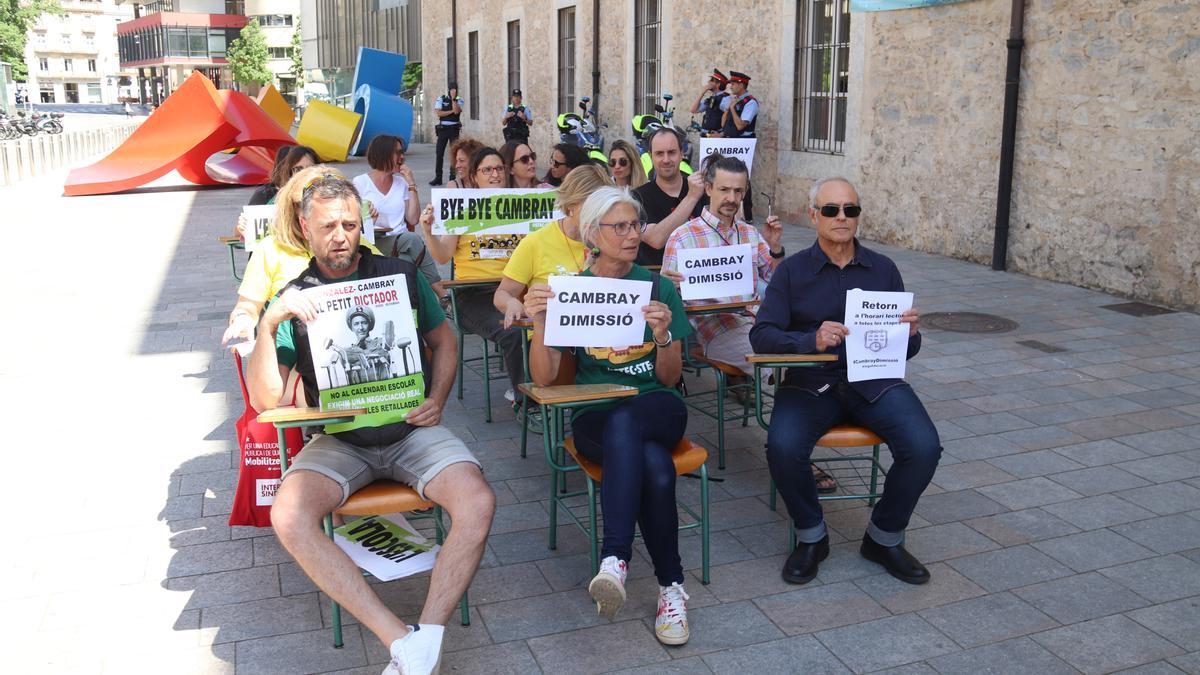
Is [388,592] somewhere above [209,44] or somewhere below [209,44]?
below

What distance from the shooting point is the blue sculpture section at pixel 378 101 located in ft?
81.5

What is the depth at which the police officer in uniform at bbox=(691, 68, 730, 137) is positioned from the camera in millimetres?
13987

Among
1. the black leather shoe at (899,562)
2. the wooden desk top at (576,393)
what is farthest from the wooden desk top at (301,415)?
the black leather shoe at (899,562)

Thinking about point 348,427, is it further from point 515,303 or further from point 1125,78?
point 1125,78

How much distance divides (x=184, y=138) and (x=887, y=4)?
1261cm

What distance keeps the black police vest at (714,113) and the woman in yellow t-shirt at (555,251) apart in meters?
9.17

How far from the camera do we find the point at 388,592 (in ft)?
12.6

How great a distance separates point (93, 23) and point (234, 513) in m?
142

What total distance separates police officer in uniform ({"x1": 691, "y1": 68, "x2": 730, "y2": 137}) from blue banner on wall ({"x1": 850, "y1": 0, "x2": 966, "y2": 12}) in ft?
7.71

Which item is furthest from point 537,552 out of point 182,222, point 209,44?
point 209,44

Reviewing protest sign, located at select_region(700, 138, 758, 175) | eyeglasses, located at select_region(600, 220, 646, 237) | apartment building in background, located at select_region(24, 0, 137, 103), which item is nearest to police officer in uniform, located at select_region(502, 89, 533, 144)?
protest sign, located at select_region(700, 138, 758, 175)

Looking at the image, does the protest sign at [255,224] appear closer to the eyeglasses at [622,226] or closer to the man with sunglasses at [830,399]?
the eyeglasses at [622,226]

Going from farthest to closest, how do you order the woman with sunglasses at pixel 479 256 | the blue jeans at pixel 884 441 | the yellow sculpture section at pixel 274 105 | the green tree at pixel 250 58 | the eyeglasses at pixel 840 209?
the green tree at pixel 250 58
the yellow sculpture section at pixel 274 105
the woman with sunglasses at pixel 479 256
the eyeglasses at pixel 840 209
the blue jeans at pixel 884 441

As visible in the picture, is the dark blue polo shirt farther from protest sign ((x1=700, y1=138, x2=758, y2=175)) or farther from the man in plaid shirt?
protest sign ((x1=700, y1=138, x2=758, y2=175))
